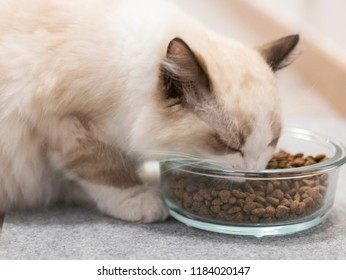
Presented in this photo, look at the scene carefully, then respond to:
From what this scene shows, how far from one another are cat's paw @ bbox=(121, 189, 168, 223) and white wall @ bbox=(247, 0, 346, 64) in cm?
127

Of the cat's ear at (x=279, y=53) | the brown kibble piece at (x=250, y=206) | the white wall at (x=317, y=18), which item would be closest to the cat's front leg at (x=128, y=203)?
the brown kibble piece at (x=250, y=206)

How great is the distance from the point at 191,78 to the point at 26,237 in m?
0.52

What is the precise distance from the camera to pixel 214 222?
1.40m

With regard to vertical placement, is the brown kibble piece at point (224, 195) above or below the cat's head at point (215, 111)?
below

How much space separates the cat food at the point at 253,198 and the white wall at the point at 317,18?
119 cm

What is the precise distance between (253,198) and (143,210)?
10.9 inches

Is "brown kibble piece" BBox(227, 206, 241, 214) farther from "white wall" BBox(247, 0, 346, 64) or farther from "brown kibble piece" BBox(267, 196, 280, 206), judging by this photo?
"white wall" BBox(247, 0, 346, 64)

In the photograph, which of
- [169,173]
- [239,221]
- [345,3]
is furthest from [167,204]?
[345,3]

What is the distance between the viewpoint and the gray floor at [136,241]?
1317 millimetres

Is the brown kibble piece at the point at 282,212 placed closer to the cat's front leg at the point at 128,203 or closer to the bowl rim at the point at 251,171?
the bowl rim at the point at 251,171

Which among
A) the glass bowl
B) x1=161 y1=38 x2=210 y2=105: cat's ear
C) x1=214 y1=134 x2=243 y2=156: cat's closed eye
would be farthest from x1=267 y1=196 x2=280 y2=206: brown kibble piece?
x1=161 y1=38 x2=210 y2=105: cat's ear

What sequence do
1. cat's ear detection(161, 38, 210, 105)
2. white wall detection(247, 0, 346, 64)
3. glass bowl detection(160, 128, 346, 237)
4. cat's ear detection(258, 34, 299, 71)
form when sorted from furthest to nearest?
white wall detection(247, 0, 346, 64), cat's ear detection(258, 34, 299, 71), glass bowl detection(160, 128, 346, 237), cat's ear detection(161, 38, 210, 105)

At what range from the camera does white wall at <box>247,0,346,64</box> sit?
2.46m
